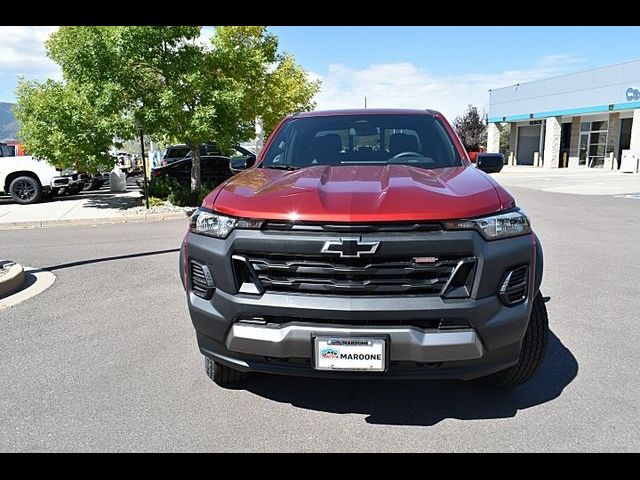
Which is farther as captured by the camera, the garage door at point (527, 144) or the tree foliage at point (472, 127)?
the tree foliage at point (472, 127)

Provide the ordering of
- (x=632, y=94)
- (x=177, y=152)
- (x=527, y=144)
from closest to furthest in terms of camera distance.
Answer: (x=177, y=152), (x=632, y=94), (x=527, y=144)

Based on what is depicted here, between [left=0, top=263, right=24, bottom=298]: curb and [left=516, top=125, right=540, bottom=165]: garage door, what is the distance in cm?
3796

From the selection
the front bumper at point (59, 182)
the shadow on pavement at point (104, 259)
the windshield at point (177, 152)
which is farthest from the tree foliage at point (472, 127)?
the shadow on pavement at point (104, 259)

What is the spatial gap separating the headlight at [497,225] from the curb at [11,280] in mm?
4931

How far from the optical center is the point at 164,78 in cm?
1219

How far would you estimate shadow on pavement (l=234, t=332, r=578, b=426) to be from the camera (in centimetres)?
289

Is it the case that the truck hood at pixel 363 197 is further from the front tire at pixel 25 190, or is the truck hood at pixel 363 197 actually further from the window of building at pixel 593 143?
the window of building at pixel 593 143

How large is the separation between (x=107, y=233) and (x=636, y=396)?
9.02m

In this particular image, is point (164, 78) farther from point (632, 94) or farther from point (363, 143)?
point (632, 94)

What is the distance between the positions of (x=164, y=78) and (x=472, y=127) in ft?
115

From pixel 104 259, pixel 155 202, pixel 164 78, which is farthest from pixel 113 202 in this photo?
pixel 104 259

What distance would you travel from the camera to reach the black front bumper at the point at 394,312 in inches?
93.3
